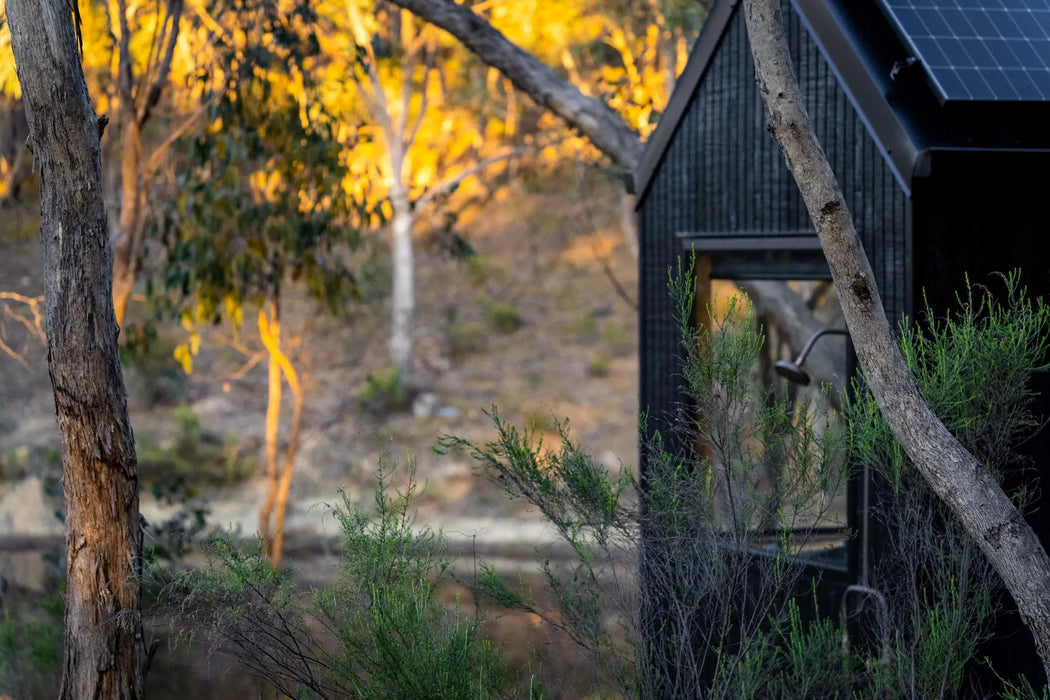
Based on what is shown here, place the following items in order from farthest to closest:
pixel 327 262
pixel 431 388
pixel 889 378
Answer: pixel 431 388 → pixel 327 262 → pixel 889 378

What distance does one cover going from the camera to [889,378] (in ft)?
13.1

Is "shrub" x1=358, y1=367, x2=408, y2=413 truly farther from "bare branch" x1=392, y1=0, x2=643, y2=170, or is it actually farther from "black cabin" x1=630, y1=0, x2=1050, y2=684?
"black cabin" x1=630, y1=0, x2=1050, y2=684

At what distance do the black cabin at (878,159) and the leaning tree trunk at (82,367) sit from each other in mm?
2314

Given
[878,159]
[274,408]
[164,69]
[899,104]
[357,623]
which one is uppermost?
[164,69]

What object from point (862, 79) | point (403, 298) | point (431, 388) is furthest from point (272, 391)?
point (431, 388)

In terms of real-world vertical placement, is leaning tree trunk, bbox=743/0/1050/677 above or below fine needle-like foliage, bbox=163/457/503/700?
above

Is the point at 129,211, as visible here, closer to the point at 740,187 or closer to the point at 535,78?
the point at 535,78

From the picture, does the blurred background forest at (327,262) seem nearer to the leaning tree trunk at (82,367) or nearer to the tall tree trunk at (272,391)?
the tall tree trunk at (272,391)

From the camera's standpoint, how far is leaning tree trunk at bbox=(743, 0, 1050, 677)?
3863 millimetres

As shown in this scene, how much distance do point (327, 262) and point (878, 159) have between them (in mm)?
5821

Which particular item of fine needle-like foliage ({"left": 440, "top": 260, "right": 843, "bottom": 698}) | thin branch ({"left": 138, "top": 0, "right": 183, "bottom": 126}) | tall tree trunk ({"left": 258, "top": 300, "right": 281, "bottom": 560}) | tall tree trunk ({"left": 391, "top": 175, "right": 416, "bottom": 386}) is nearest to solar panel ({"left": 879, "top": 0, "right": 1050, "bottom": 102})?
fine needle-like foliage ({"left": 440, "top": 260, "right": 843, "bottom": 698})

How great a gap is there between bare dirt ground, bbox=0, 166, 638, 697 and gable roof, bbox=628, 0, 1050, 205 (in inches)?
185

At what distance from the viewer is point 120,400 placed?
479 cm

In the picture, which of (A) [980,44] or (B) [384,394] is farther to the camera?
(B) [384,394]
